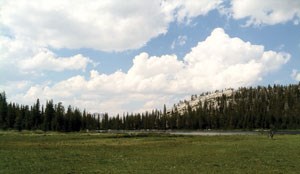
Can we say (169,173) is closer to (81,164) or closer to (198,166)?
(198,166)

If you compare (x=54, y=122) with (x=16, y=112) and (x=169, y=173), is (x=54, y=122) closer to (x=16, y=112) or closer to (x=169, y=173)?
(x=16, y=112)

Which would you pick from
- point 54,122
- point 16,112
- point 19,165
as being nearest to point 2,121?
point 16,112

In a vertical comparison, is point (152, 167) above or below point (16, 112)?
below

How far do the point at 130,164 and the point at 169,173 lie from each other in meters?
8.31

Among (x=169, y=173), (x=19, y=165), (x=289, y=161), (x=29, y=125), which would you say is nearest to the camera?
(x=169, y=173)

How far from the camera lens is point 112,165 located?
39.8 m

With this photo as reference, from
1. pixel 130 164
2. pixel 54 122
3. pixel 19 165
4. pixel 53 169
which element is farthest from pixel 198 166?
pixel 54 122

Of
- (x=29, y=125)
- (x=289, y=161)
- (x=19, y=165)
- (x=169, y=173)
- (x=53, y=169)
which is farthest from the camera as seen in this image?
(x=29, y=125)

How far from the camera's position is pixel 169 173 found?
3347 cm

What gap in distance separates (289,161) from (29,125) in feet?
565

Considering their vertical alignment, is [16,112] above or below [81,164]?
above

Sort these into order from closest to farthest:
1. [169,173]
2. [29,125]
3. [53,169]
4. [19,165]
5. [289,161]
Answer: [169,173] < [53,169] < [19,165] < [289,161] < [29,125]

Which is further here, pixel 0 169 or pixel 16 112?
pixel 16 112

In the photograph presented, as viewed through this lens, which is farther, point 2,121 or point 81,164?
point 2,121
